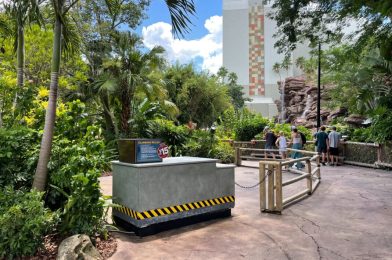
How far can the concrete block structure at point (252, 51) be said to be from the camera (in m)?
77.2

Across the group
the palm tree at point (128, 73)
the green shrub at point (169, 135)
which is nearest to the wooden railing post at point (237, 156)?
the green shrub at point (169, 135)

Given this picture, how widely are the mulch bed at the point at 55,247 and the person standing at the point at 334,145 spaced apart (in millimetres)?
11580

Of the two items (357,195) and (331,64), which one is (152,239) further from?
(331,64)

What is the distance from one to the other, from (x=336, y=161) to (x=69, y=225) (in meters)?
12.6

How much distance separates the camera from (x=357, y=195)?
837cm

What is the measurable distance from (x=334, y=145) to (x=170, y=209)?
10.8 metres

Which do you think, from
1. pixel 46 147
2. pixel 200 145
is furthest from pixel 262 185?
pixel 200 145

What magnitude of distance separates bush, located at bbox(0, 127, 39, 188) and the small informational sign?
158cm

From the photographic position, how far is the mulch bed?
171 inches

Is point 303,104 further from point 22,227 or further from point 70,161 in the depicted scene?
point 22,227

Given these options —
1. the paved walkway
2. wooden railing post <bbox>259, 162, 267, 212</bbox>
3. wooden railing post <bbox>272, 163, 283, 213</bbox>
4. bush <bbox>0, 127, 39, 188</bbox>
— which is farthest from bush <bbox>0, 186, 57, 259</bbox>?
wooden railing post <bbox>272, 163, 283, 213</bbox>

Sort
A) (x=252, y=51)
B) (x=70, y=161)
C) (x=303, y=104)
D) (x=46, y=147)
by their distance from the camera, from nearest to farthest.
→ (x=70, y=161)
(x=46, y=147)
(x=303, y=104)
(x=252, y=51)

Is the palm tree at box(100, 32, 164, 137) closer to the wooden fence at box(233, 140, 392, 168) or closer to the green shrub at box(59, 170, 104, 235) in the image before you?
the wooden fence at box(233, 140, 392, 168)

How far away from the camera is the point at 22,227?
4121 mm
